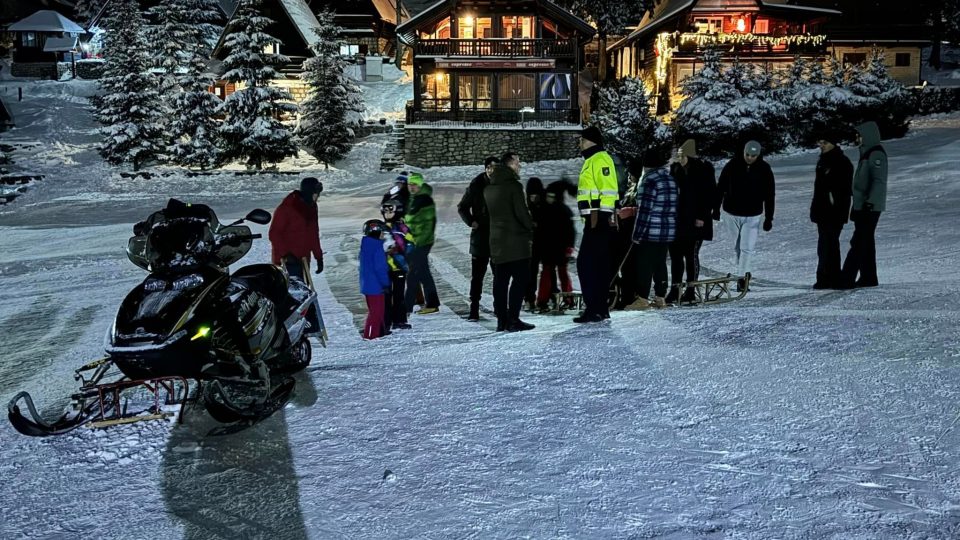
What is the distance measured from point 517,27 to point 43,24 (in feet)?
109

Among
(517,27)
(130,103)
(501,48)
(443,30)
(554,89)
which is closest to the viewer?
(130,103)

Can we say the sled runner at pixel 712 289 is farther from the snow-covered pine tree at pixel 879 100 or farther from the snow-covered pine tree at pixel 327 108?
the snow-covered pine tree at pixel 327 108

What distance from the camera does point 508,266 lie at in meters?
7.25

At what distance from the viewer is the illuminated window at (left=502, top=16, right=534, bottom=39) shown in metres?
35.0

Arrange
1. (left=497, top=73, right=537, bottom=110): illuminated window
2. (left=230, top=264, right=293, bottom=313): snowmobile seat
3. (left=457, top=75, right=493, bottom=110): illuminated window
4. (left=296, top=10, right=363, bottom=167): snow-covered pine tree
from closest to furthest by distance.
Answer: (left=230, top=264, right=293, bottom=313): snowmobile seat, (left=296, top=10, right=363, bottom=167): snow-covered pine tree, (left=457, top=75, right=493, bottom=110): illuminated window, (left=497, top=73, right=537, bottom=110): illuminated window

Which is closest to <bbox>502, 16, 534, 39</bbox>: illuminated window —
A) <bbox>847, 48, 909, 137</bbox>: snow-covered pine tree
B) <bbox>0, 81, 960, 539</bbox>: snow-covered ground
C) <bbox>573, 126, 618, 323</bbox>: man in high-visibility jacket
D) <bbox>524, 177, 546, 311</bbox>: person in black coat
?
<bbox>847, 48, 909, 137</bbox>: snow-covered pine tree

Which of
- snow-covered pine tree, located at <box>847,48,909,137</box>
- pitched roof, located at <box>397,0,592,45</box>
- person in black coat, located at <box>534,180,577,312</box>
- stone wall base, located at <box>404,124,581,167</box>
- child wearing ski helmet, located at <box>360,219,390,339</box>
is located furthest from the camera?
pitched roof, located at <box>397,0,592,45</box>

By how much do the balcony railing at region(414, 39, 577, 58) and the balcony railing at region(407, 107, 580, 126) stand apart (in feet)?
8.43

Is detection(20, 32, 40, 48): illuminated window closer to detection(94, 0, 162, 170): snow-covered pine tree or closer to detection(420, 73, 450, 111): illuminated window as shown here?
detection(94, 0, 162, 170): snow-covered pine tree

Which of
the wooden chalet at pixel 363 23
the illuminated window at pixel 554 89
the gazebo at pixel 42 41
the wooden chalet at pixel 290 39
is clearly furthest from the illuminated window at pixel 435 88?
the gazebo at pixel 42 41

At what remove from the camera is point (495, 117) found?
3334 centimetres

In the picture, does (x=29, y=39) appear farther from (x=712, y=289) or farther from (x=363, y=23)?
(x=712, y=289)

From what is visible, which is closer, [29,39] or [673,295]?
[673,295]

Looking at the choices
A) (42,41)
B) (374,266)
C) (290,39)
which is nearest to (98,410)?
Answer: (374,266)
